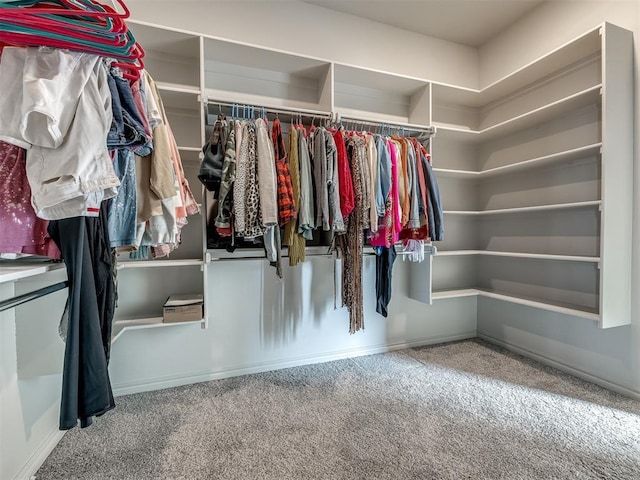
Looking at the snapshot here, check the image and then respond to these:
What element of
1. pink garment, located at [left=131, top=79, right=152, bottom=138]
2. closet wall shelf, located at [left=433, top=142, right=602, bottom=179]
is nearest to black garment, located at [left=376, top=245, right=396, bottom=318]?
closet wall shelf, located at [left=433, top=142, right=602, bottom=179]

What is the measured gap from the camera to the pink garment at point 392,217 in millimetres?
1916

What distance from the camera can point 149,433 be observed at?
1.51 metres

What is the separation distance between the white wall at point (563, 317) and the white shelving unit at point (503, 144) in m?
0.14

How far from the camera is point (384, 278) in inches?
88.0

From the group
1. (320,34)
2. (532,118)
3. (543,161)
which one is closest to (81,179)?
(320,34)

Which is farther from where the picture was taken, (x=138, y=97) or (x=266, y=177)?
(x=266, y=177)

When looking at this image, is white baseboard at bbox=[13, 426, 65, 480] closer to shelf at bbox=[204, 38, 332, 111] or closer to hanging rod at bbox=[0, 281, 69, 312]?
hanging rod at bbox=[0, 281, 69, 312]

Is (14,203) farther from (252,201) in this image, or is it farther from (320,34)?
(320,34)

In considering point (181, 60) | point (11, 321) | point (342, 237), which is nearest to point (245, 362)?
point (342, 237)

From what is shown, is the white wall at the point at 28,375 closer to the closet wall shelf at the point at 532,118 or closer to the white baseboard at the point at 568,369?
the closet wall shelf at the point at 532,118

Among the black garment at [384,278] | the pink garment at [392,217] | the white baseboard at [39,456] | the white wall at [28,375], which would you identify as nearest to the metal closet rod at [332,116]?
the pink garment at [392,217]

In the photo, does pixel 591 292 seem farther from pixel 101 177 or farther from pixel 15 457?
pixel 15 457

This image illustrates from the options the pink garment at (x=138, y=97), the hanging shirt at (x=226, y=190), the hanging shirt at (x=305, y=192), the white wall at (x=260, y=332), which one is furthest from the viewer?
the white wall at (x=260, y=332)

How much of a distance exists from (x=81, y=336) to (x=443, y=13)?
3.08 meters
